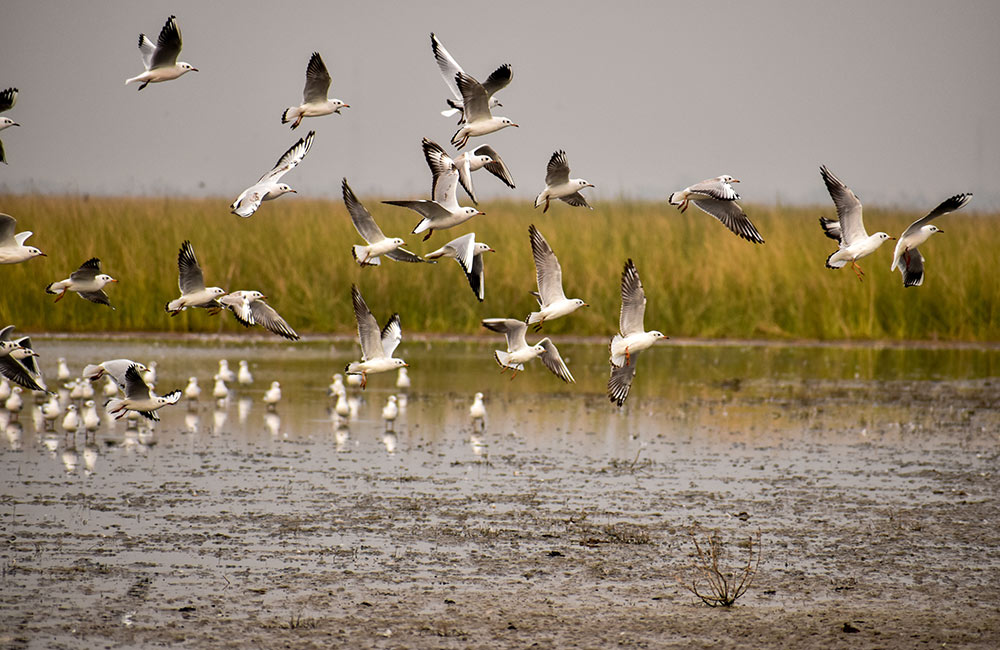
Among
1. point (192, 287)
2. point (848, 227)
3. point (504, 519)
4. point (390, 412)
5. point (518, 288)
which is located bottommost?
point (504, 519)

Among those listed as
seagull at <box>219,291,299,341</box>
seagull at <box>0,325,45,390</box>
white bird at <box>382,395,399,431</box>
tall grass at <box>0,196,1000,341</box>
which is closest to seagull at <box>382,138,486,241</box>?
seagull at <box>219,291,299,341</box>

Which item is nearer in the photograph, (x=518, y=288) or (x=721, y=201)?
(x=721, y=201)

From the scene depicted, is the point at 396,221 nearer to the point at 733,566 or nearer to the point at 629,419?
the point at 629,419

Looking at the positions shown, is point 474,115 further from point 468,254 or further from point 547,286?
point 547,286

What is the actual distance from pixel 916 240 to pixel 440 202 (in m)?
3.14

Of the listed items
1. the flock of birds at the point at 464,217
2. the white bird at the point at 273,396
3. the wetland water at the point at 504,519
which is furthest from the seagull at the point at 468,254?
the white bird at the point at 273,396

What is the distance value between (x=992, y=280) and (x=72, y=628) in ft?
62.6

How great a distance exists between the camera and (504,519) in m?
10.3

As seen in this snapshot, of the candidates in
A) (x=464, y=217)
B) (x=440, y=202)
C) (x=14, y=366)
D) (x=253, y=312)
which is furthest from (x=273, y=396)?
(x=464, y=217)

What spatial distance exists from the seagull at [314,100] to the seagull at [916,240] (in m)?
3.90

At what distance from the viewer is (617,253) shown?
2484 cm

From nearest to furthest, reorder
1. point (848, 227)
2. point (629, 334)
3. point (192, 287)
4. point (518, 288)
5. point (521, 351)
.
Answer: point (848, 227) → point (629, 334) → point (192, 287) → point (521, 351) → point (518, 288)

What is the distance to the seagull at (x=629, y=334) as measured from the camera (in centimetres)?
944

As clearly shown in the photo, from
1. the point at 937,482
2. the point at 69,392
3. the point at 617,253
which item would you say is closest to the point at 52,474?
the point at 69,392
